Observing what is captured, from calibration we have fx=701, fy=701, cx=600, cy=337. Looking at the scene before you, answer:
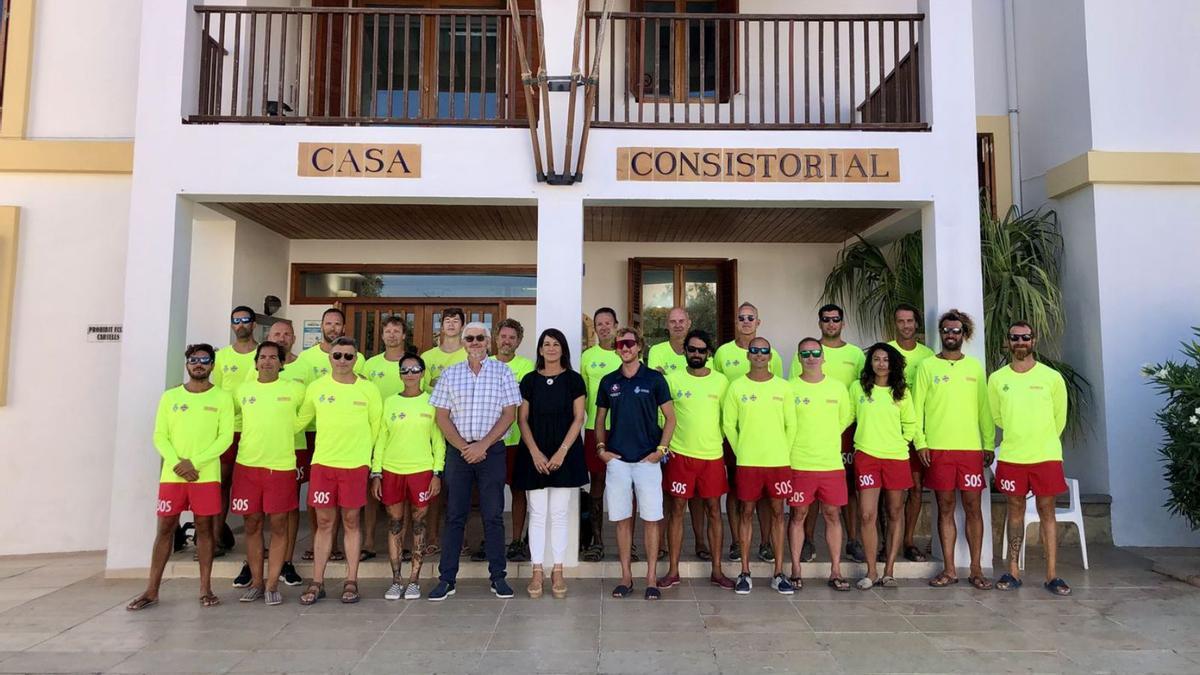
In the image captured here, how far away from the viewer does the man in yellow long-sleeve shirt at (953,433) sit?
16.0 ft

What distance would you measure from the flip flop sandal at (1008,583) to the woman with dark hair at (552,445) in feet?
9.79

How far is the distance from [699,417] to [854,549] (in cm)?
185

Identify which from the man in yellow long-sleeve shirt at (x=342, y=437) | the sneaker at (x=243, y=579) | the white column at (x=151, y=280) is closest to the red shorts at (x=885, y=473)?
the man in yellow long-sleeve shirt at (x=342, y=437)

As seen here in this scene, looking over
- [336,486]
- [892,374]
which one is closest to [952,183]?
[892,374]

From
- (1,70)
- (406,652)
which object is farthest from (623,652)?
(1,70)

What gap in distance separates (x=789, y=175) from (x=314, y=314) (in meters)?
5.28

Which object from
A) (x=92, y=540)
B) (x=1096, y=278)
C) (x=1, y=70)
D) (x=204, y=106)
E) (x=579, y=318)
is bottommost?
(x=92, y=540)

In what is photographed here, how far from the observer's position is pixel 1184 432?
17.3ft

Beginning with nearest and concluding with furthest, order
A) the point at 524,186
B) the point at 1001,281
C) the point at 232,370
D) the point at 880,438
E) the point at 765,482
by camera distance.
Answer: the point at 765,482 < the point at 880,438 < the point at 232,370 < the point at 524,186 < the point at 1001,281

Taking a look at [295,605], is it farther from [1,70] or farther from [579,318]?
[1,70]

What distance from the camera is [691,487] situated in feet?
15.3

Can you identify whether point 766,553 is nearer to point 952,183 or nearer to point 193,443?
point 952,183

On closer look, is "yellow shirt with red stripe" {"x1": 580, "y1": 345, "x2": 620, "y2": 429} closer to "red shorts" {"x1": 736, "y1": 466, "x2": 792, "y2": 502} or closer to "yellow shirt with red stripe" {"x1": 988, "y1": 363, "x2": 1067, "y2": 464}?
"red shorts" {"x1": 736, "y1": 466, "x2": 792, "y2": 502}

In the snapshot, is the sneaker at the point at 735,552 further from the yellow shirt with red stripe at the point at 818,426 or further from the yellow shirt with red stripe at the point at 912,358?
the yellow shirt with red stripe at the point at 912,358
